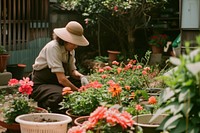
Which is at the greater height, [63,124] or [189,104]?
[189,104]

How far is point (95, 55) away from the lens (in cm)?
1238

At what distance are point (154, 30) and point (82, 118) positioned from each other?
7.99m

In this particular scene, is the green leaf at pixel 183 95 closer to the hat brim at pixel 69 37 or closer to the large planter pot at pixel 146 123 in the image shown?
the large planter pot at pixel 146 123

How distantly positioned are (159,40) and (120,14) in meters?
1.23

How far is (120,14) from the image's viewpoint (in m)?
11.4

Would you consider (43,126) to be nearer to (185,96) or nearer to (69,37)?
(69,37)

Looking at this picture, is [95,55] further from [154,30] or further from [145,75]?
[145,75]

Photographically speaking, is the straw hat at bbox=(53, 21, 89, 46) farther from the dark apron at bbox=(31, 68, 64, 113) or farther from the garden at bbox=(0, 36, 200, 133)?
the garden at bbox=(0, 36, 200, 133)

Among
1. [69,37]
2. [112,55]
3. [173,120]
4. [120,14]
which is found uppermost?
[120,14]

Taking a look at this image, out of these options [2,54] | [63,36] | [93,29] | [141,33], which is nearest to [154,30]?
[141,33]

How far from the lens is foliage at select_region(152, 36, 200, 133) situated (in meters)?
2.46

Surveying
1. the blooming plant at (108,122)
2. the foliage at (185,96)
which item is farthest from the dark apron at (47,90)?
the foliage at (185,96)

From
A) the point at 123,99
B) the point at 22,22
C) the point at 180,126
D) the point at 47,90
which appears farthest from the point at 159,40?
the point at 180,126

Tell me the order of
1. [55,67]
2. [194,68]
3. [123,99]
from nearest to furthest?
[194,68] → [123,99] → [55,67]
